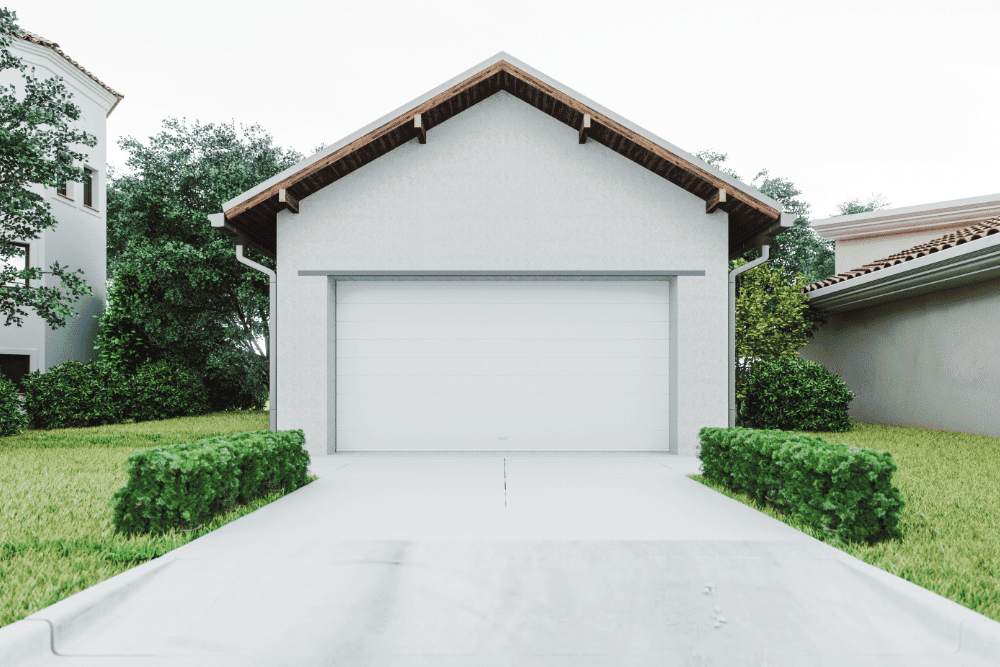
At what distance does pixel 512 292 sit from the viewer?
9188 mm

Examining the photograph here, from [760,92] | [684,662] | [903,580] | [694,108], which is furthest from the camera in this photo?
[694,108]

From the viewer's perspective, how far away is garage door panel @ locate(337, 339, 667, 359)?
29.9 feet

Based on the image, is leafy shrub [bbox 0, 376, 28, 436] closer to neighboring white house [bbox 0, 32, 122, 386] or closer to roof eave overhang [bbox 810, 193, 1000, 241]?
neighboring white house [bbox 0, 32, 122, 386]

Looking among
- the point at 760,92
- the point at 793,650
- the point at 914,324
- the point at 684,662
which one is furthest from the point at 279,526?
the point at 760,92

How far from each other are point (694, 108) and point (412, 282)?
73.2ft

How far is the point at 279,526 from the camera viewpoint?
4.91 metres

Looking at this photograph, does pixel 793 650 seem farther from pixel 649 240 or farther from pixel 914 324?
pixel 914 324

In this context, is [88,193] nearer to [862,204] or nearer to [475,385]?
[475,385]

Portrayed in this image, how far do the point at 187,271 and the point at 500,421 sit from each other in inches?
446

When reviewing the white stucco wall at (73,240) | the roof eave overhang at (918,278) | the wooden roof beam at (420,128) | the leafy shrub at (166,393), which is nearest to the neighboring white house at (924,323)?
A: the roof eave overhang at (918,278)

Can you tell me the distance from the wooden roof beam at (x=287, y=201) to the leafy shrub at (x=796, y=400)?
9514mm

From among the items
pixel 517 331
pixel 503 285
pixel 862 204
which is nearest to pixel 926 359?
pixel 517 331

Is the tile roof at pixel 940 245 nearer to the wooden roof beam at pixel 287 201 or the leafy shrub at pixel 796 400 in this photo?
the leafy shrub at pixel 796 400

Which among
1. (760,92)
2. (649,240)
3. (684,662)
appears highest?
(760,92)
